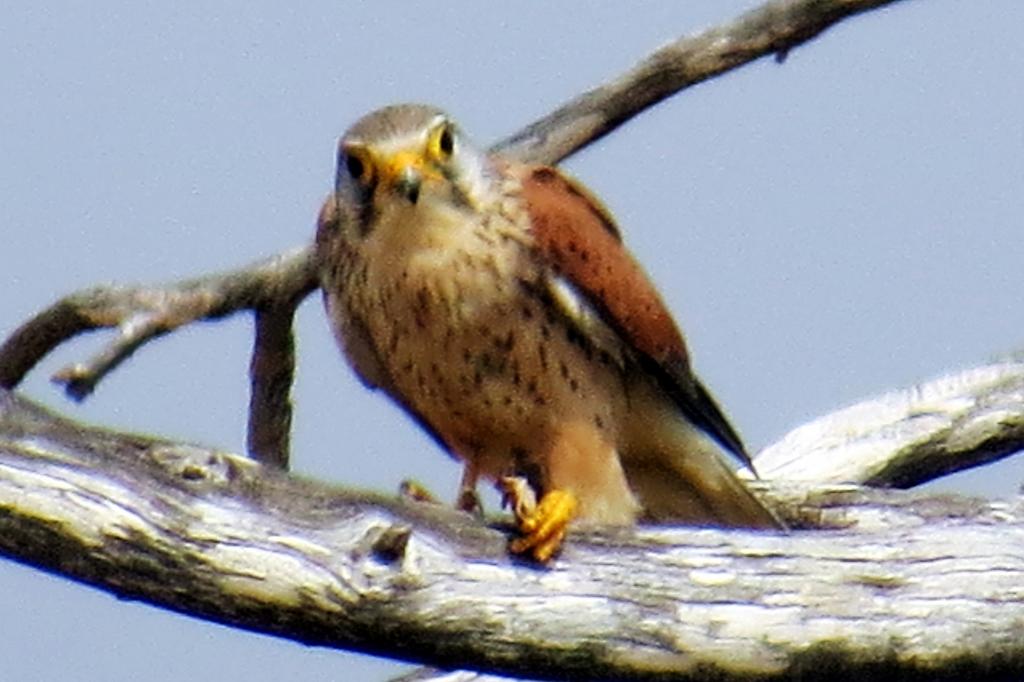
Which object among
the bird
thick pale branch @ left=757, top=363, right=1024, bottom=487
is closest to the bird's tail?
the bird

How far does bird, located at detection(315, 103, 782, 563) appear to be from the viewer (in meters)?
4.30

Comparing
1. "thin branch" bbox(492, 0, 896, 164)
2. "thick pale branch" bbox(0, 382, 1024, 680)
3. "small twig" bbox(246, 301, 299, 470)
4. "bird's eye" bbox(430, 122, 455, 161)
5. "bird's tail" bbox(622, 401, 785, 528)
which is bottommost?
"thick pale branch" bbox(0, 382, 1024, 680)

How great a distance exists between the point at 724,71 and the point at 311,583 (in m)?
2.38

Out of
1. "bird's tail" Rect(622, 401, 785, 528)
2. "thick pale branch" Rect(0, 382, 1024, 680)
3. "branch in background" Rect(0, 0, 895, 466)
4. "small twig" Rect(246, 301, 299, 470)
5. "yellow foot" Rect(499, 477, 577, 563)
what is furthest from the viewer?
"small twig" Rect(246, 301, 299, 470)

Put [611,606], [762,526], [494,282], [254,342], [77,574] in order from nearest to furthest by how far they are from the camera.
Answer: [77,574] → [611,606] → [494,282] → [762,526] → [254,342]

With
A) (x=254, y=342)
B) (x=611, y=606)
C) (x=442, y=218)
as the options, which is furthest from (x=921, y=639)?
(x=254, y=342)

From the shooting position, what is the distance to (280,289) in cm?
488

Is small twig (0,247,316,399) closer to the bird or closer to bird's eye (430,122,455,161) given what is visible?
the bird

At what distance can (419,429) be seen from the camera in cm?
473

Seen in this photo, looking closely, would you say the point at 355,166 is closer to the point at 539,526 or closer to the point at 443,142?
the point at 443,142

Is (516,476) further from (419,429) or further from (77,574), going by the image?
(77,574)

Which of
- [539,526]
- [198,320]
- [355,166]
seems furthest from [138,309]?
[539,526]

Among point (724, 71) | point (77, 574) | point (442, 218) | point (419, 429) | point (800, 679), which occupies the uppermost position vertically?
point (724, 71)

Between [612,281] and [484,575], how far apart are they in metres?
1.11
